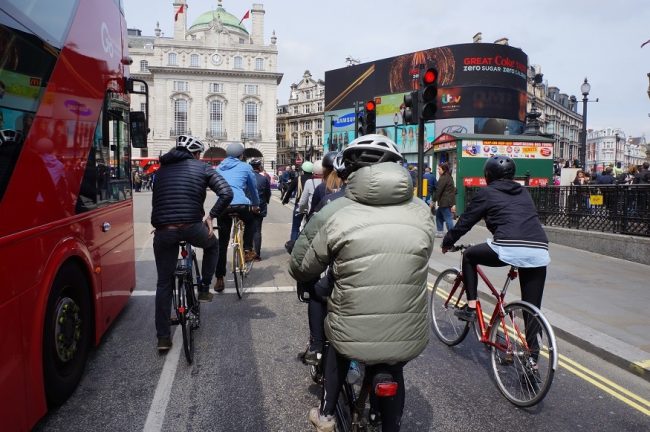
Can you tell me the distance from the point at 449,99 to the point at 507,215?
47.3 meters

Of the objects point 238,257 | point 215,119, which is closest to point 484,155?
point 238,257

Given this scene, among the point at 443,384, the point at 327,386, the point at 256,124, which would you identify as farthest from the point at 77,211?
the point at 256,124

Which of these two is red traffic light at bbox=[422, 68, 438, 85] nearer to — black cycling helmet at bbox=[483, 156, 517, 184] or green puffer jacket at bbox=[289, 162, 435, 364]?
black cycling helmet at bbox=[483, 156, 517, 184]

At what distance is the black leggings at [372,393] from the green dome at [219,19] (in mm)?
90083

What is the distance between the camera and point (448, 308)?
16.4 feet

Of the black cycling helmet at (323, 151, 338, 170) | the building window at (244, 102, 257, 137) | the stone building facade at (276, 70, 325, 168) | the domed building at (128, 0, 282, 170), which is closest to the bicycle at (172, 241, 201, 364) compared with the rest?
the black cycling helmet at (323, 151, 338, 170)

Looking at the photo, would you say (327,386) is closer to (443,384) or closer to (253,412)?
(253,412)

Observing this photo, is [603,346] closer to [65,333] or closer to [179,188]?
[179,188]

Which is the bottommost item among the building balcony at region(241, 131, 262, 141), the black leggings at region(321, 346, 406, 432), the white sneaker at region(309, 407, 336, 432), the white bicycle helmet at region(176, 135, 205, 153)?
the white sneaker at region(309, 407, 336, 432)

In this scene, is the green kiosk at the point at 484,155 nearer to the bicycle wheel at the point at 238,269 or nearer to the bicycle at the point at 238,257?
the bicycle at the point at 238,257

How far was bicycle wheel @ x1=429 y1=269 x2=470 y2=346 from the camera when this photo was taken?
4773mm

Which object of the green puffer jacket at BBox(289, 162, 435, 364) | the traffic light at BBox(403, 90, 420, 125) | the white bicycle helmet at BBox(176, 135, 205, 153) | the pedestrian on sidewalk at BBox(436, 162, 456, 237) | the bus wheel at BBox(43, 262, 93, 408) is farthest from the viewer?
the pedestrian on sidewalk at BBox(436, 162, 456, 237)

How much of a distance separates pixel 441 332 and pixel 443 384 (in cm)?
119

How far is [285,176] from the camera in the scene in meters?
27.4
